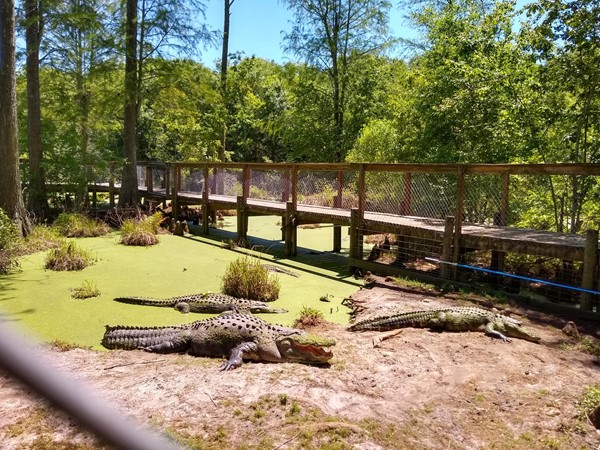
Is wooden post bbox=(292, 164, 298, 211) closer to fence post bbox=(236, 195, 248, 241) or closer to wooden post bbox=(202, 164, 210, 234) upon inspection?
fence post bbox=(236, 195, 248, 241)

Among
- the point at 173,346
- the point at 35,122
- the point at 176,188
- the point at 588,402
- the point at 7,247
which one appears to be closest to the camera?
the point at 588,402

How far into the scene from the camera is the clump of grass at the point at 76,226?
11.5 metres

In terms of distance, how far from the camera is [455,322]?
5.09 meters

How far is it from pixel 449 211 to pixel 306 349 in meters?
5.37

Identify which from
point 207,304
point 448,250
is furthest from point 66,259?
point 448,250

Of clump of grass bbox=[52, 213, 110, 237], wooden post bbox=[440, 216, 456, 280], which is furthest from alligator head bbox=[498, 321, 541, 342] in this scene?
clump of grass bbox=[52, 213, 110, 237]

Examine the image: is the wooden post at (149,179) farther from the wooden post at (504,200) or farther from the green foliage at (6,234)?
the wooden post at (504,200)

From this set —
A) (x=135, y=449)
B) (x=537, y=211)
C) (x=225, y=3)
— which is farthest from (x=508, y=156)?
(x=225, y=3)

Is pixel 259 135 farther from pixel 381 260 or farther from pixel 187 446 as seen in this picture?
pixel 187 446

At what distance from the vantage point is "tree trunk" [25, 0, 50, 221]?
1181 cm

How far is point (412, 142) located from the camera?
444 inches

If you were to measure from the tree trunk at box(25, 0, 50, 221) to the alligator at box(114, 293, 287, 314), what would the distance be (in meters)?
7.20

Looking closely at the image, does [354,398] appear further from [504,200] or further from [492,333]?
[504,200]

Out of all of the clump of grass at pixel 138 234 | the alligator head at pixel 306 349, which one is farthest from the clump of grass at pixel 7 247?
the alligator head at pixel 306 349
